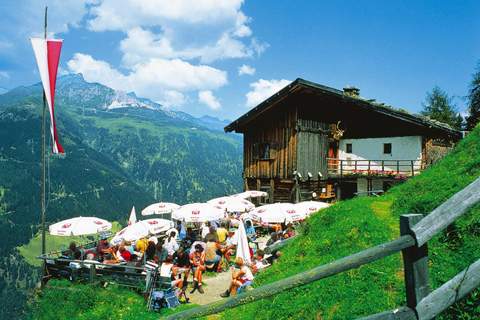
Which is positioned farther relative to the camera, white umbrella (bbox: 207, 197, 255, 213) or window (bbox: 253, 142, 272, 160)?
window (bbox: 253, 142, 272, 160)

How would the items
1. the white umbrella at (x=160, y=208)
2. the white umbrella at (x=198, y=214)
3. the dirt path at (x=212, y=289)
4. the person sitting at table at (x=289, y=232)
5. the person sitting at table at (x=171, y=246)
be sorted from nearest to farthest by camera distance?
1. the dirt path at (x=212, y=289)
2. the person sitting at table at (x=171, y=246)
3. the person sitting at table at (x=289, y=232)
4. the white umbrella at (x=198, y=214)
5. the white umbrella at (x=160, y=208)

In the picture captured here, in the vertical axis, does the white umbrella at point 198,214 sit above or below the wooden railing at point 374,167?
below

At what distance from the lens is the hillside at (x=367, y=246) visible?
539cm

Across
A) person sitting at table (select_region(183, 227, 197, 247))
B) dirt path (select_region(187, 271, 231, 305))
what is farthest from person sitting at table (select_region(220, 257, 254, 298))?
person sitting at table (select_region(183, 227, 197, 247))

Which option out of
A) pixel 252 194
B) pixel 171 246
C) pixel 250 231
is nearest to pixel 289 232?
pixel 250 231

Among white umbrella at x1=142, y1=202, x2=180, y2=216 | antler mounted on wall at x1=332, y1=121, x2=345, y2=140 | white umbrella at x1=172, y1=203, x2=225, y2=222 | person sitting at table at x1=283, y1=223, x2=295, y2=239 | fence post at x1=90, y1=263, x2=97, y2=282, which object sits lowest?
fence post at x1=90, y1=263, x2=97, y2=282

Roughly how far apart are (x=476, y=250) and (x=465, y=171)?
10.6 ft

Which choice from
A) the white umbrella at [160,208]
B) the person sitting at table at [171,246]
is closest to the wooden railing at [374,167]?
the white umbrella at [160,208]

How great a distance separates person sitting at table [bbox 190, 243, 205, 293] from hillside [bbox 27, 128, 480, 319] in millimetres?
2491

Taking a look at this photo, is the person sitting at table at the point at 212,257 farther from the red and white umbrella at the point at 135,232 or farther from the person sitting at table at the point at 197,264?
the red and white umbrella at the point at 135,232

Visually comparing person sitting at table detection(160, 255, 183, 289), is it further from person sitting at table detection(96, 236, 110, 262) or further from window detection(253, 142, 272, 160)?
window detection(253, 142, 272, 160)

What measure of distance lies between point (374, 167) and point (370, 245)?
889 inches

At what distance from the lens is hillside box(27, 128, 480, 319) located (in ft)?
17.7

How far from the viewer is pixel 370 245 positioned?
7258mm
